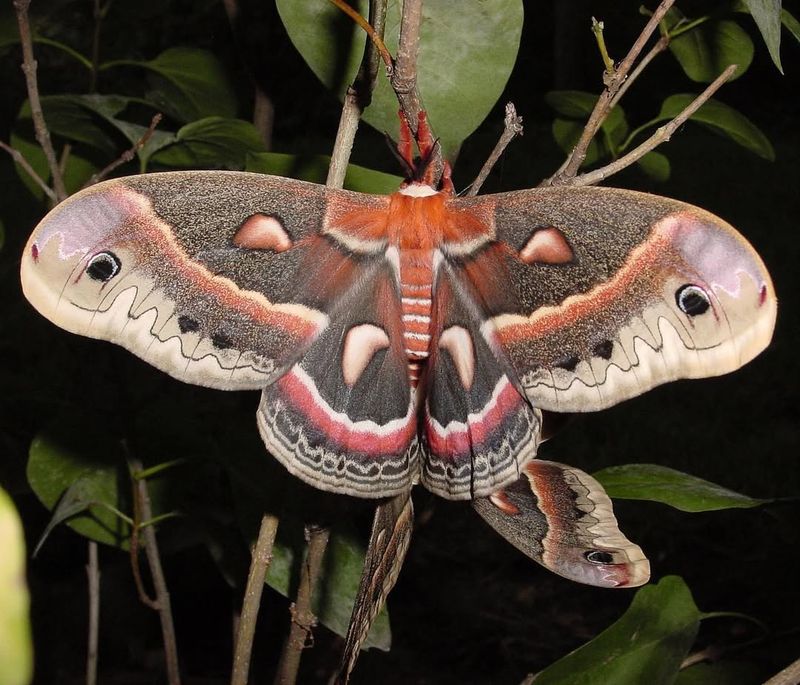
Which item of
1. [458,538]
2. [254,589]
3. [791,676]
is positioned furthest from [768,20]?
[458,538]

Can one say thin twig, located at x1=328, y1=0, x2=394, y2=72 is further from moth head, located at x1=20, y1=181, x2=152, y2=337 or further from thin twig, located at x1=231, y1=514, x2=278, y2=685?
thin twig, located at x1=231, y1=514, x2=278, y2=685

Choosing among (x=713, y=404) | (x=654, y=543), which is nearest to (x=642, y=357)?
(x=654, y=543)

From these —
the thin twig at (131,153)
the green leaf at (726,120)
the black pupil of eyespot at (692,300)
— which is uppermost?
the black pupil of eyespot at (692,300)

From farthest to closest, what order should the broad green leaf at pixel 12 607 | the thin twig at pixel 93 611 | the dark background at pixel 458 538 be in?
the dark background at pixel 458 538
the thin twig at pixel 93 611
the broad green leaf at pixel 12 607

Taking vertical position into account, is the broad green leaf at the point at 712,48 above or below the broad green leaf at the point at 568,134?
above

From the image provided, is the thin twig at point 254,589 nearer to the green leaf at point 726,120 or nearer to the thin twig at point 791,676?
the thin twig at point 791,676

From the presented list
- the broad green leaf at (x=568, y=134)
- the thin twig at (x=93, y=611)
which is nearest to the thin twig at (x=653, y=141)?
the broad green leaf at (x=568, y=134)

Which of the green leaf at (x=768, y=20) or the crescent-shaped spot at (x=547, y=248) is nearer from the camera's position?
the green leaf at (x=768, y=20)
